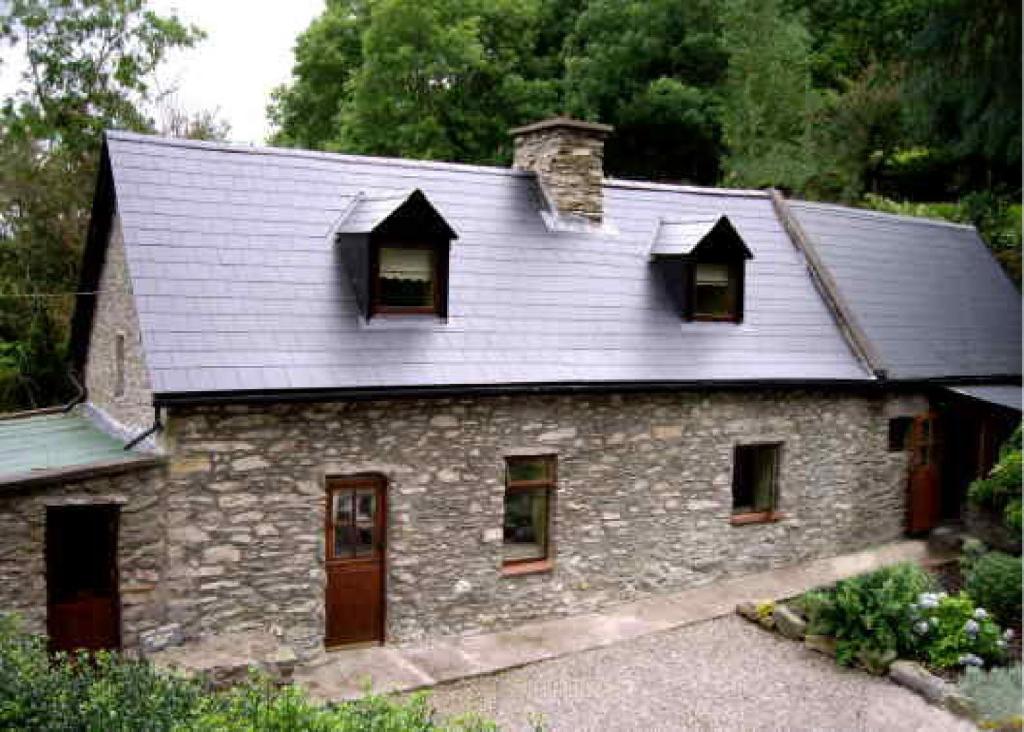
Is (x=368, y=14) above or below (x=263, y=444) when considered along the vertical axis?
above

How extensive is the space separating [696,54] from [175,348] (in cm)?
2404

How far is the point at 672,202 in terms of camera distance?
15.8 metres

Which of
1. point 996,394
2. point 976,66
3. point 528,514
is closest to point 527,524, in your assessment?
point 528,514

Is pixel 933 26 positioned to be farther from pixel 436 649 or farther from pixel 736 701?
pixel 436 649

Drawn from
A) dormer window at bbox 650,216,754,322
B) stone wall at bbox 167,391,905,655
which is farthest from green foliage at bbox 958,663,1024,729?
dormer window at bbox 650,216,754,322

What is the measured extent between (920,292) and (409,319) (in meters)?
10.5

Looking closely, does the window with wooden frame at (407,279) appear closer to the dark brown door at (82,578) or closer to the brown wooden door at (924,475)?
the dark brown door at (82,578)

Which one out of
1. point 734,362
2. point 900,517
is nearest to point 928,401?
point 900,517

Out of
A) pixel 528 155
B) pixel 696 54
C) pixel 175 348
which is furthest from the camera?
pixel 696 54

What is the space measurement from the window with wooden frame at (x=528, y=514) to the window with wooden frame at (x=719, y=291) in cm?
383

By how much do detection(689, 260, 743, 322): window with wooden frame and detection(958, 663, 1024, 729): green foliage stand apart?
6086 millimetres

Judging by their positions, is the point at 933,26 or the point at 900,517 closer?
the point at 933,26

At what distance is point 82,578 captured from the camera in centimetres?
1006

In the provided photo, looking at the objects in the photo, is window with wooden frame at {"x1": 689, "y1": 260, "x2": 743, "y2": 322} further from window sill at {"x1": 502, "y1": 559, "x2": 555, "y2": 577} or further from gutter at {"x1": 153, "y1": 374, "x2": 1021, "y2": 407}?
window sill at {"x1": 502, "y1": 559, "x2": 555, "y2": 577}
